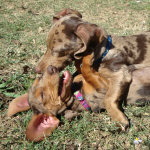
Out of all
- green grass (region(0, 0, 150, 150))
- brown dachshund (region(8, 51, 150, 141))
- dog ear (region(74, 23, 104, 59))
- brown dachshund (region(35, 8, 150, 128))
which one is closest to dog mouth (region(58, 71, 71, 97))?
brown dachshund (region(8, 51, 150, 141))

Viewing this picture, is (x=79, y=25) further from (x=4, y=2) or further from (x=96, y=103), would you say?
(x=4, y=2)

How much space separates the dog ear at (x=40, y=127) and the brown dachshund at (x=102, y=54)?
3.49ft

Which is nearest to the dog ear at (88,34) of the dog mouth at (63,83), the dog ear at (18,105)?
the dog mouth at (63,83)

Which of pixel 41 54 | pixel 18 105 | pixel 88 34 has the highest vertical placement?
pixel 88 34

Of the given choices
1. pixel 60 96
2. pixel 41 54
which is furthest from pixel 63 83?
pixel 41 54

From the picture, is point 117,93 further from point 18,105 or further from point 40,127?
point 18,105

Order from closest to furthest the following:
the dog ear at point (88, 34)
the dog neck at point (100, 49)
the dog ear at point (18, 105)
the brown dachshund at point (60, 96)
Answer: the dog ear at point (88, 34), the brown dachshund at point (60, 96), the dog ear at point (18, 105), the dog neck at point (100, 49)

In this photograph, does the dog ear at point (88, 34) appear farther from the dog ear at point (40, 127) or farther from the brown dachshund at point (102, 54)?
the dog ear at point (40, 127)

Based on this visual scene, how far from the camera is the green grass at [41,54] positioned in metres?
3.31

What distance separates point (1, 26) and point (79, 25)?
14.3ft

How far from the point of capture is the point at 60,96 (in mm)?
3559

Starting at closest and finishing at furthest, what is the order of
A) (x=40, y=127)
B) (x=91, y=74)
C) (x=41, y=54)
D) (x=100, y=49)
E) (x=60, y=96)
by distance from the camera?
1. (x=40, y=127)
2. (x=60, y=96)
3. (x=91, y=74)
4. (x=100, y=49)
5. (x=41, y=54)

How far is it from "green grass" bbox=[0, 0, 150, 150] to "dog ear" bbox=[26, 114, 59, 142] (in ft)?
0.40

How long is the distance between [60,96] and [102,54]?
54.1 inches
